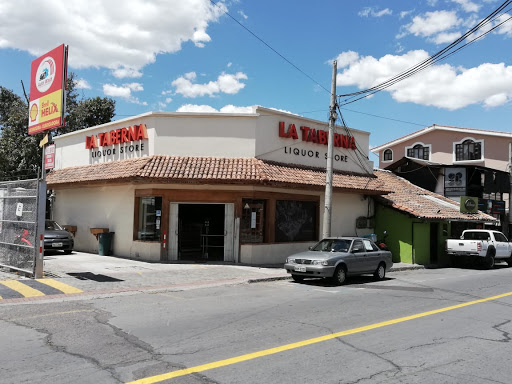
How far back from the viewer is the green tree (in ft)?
92.3

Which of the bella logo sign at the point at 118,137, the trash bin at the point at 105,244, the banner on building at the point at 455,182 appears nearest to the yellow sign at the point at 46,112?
the bella logo sign at the point at 118,137

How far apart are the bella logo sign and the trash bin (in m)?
3.93

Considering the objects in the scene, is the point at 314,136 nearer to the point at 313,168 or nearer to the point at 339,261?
the point at 313,168

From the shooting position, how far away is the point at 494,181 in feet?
102

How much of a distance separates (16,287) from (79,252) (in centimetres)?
906

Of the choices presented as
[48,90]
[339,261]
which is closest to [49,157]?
[48,90]

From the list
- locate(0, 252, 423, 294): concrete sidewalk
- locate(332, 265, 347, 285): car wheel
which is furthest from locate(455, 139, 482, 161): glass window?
locate(332, 265, 347, 285): car wheel

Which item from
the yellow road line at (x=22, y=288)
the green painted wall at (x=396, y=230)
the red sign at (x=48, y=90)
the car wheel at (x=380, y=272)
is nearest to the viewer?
the yellow road line at (x=22, y=288)

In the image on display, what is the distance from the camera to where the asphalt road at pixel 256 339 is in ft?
16.4

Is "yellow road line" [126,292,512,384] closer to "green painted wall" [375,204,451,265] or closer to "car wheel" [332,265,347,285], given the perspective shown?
"car wheel" [332,265,347,285]

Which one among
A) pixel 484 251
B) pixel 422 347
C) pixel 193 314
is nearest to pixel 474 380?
pixel 422 347

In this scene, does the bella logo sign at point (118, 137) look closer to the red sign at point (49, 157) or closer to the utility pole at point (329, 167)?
the red sign at point (49, 157)

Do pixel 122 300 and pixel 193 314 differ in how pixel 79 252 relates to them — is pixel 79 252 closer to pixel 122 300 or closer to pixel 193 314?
pixel 122 300

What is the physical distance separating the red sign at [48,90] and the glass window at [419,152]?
124 feet
